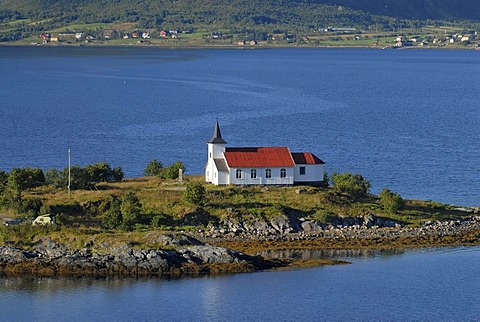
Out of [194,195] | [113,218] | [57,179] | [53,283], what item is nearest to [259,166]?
[194,195]

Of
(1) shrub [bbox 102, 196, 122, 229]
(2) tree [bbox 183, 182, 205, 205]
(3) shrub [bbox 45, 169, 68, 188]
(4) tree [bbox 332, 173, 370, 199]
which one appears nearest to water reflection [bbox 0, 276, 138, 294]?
(1) shrub [bbox 102, 196, 122, 229]

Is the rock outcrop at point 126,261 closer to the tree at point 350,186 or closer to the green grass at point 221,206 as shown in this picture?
the green grass at point 221,206

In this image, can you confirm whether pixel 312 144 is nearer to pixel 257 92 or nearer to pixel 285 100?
pixel 285 100

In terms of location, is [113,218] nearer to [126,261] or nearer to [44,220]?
[44,220]

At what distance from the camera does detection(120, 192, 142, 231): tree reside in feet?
177

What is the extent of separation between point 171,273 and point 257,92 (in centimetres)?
9058

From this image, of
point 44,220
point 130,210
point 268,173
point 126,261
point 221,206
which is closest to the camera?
point 126,261

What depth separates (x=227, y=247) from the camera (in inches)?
2067

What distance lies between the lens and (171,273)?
4853 cm

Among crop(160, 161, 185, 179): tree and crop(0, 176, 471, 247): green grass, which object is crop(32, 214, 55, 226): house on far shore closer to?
crop(0, 176, 471, 247): green grass

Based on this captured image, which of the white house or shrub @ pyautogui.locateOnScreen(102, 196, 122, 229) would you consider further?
the white house

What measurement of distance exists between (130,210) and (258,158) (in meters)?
8.52

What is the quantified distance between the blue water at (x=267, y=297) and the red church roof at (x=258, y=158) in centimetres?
1094

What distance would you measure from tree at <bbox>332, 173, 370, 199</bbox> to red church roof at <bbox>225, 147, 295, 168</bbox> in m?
2.92
